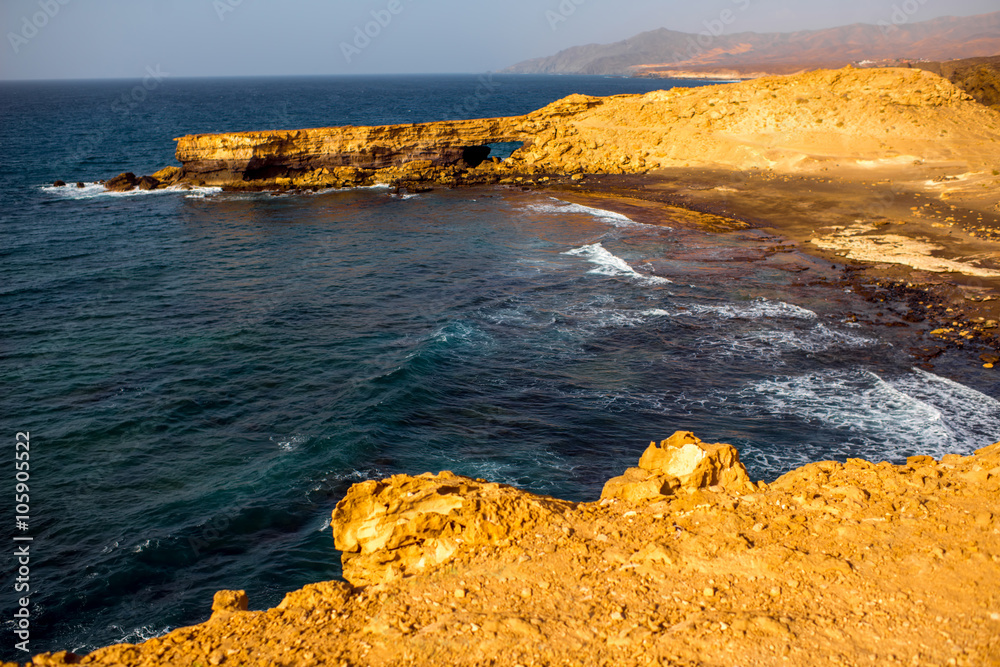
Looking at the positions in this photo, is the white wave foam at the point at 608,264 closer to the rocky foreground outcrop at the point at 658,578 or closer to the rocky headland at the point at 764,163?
the rocky headland at the point at 764,163

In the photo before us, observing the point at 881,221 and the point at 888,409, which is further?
the point at 881,221

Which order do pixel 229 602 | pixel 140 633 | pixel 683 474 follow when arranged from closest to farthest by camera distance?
pixel 229 602 → pixel 683 474 → pixel 140 633

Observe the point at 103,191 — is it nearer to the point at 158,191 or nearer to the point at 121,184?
the point at 121,184

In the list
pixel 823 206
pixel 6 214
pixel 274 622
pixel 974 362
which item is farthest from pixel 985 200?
pixel 6 214

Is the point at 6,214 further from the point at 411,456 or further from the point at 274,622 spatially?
the point at 274,622

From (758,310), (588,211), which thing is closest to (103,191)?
(588,211)

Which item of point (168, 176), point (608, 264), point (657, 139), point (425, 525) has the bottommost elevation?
point (608, 264)

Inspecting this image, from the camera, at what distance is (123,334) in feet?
83.8

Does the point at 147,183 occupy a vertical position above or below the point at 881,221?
above

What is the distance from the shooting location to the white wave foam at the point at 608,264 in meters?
31.4

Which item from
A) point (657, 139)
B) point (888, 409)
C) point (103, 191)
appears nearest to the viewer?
point (888, 409)

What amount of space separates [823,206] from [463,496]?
3895 centimetres

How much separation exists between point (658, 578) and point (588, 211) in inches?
1555

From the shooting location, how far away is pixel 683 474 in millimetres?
10578
